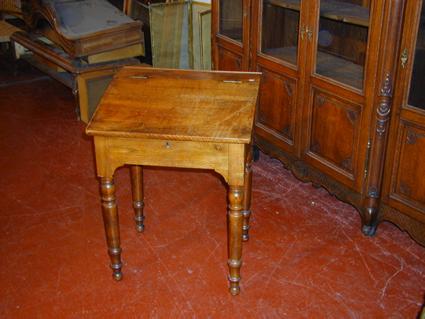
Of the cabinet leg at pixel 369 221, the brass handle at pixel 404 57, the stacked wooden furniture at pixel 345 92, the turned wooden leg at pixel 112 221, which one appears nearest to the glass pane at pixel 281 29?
the stacked wooden furniture at pixel 345 92

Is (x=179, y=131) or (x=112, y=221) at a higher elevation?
(x=179, y=131)

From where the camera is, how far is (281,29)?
3428 mm

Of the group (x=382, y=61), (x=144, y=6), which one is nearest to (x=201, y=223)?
(x=382, y=61)

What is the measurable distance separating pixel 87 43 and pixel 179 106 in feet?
8.05

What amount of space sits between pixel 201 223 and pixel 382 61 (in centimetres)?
134

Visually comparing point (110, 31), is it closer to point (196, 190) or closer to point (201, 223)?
point (196, 190)

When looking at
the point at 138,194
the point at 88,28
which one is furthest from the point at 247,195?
the point at 88,28

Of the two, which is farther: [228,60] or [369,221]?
[228,60]

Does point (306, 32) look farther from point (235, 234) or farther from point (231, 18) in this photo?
point (235, 234)

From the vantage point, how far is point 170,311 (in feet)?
8.27

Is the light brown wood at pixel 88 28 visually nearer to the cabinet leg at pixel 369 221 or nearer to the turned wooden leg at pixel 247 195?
the turned wooden leg at pixel 247 195

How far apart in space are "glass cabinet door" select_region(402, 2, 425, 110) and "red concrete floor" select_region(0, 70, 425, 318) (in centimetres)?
84

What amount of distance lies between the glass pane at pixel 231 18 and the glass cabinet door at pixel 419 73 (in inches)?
53.0

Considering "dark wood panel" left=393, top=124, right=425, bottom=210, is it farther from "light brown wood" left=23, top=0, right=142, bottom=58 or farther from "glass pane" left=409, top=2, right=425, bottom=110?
"light brown wood" left=23, top=0, right=142, bottom=58
